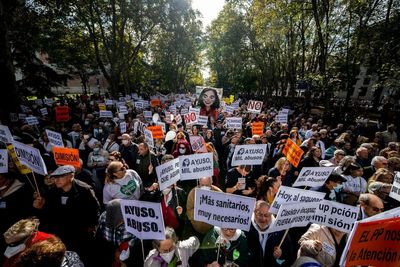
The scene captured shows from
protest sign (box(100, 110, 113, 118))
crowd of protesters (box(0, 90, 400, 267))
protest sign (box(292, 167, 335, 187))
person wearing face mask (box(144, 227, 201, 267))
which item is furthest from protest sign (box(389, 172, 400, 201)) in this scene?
protest sign (box(100, 110, 113, 118))

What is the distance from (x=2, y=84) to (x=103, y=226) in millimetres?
14760

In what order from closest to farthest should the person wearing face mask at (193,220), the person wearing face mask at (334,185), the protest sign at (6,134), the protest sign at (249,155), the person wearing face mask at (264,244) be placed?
the person wearing face mask at (264,244) → the person wearing face mask at (193,220) → the person wearing face mask at (334,185) → the protest sign at (249,155) → the protest sign at (6,134)

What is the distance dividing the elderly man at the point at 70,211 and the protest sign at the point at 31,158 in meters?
0.51

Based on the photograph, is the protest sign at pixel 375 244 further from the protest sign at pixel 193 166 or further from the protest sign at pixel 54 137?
the protest sign at pixel 54 137

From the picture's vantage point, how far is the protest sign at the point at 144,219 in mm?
2996

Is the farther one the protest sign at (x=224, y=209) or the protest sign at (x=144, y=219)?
the protest sign at (x=224, y=209)

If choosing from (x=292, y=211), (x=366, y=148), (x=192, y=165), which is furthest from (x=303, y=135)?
(x=292, y=211)

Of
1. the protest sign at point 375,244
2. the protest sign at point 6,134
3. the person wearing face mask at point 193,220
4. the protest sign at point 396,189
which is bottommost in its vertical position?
the person wearing face mask at point 193,220

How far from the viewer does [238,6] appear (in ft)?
91.0

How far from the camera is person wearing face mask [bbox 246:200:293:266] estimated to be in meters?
3.38

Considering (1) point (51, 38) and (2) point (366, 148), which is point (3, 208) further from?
(1) point (51, 38)

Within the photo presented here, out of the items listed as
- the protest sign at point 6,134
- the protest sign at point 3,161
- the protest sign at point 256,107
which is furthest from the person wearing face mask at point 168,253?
the protest sign at point 256,107

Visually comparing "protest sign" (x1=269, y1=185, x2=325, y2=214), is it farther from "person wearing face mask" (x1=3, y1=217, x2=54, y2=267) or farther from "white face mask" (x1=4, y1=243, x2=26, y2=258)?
"white face mask" (x1=4, y1=243, x2=26, y2=258)

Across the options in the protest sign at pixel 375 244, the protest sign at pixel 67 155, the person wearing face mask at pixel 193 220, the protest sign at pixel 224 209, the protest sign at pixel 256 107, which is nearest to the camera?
the protest sign at pixel 375 244
